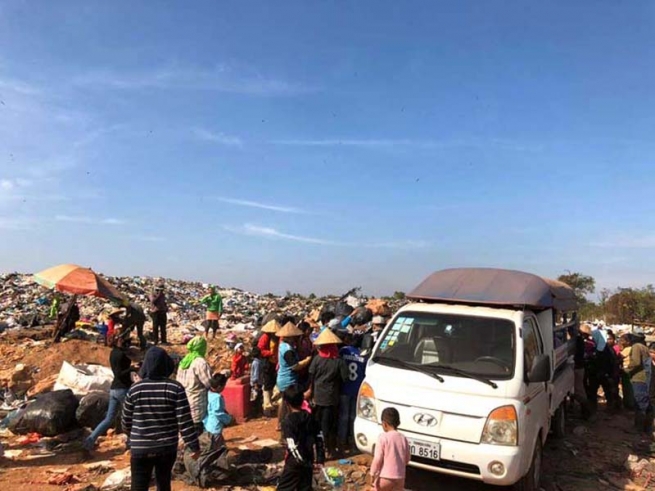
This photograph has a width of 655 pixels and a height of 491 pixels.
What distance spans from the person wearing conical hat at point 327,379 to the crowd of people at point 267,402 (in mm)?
12

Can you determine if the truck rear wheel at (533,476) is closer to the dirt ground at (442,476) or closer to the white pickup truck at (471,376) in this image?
the white pickup truck at (471,376)

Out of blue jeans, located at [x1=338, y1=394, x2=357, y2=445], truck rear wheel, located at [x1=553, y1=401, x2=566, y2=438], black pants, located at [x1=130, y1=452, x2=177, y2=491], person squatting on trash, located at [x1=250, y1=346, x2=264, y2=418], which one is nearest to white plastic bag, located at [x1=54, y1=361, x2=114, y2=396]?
person squatting on trash, located at [x1=250, y1=346, x2=264, y2=418]

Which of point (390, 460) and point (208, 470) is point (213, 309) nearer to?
point (208, 470)

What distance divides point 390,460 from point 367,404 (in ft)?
3.45

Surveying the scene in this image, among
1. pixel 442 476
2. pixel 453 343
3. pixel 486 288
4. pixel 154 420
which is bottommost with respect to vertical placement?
pixel 442 476

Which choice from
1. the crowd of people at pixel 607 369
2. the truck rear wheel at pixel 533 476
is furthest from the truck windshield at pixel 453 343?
the crowd of people at pixel 607 369

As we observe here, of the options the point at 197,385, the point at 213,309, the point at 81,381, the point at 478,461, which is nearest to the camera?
the point at 478,461

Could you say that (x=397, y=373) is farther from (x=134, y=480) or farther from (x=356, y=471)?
(x=134, y=480)

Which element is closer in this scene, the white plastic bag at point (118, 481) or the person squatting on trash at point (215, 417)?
the white plastic bag at point (118, 481)

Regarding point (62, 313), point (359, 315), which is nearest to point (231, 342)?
point (359, 315)

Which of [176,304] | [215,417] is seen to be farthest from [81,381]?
[176,304]

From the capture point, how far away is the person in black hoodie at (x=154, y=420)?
158 inches

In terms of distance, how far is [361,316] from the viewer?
1294 cm

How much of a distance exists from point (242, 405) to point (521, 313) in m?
4.64
